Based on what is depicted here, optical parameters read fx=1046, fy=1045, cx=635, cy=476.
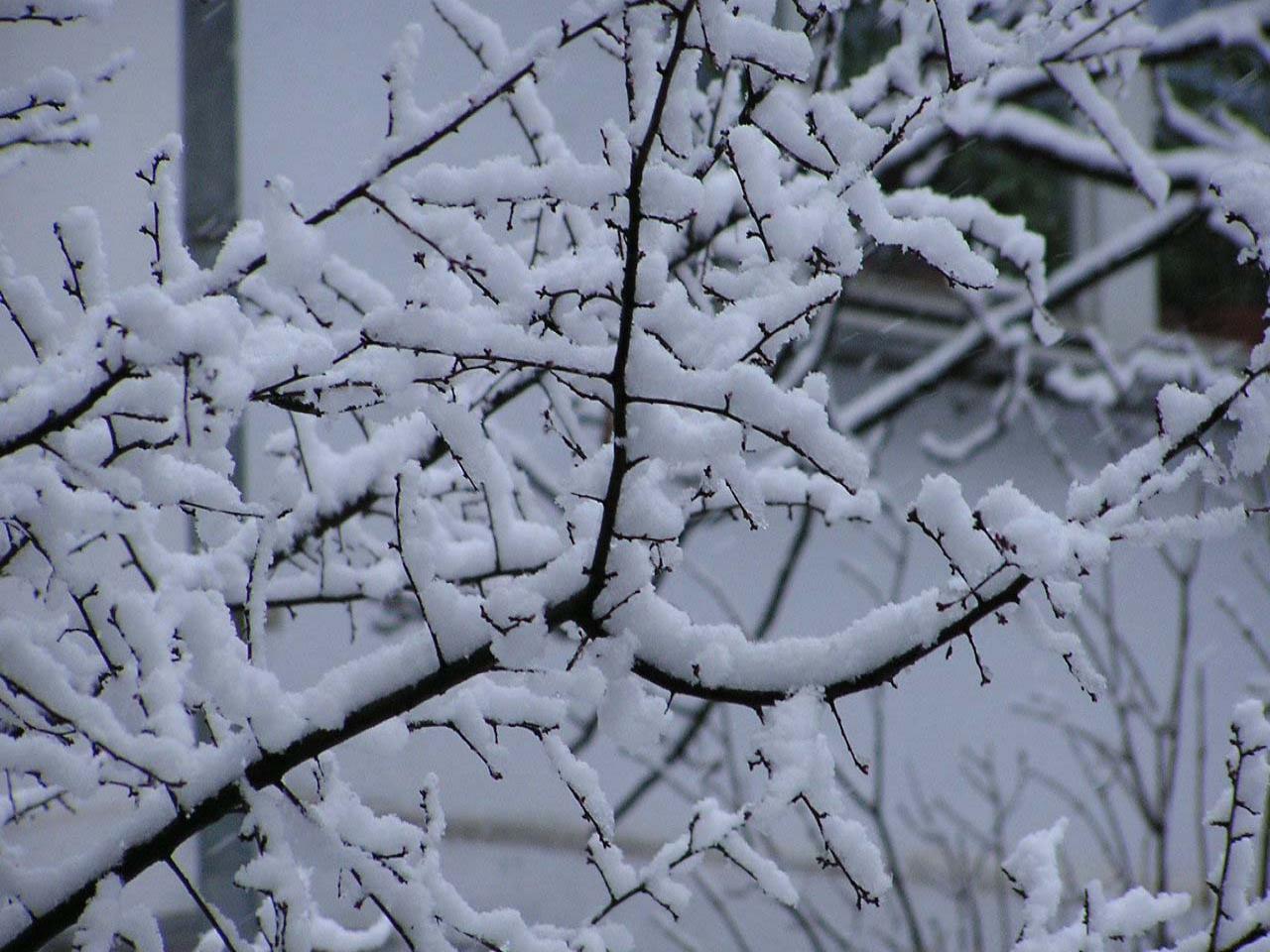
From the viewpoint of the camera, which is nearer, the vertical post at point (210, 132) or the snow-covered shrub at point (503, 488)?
the snow-covered shrub at point (503, 488)

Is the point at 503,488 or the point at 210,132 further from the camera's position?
the point at 210,132

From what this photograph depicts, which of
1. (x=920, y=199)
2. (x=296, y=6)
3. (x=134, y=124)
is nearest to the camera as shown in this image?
(x=920, y=199)

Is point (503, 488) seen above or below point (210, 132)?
below

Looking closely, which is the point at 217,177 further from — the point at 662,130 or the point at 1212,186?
the point at 1212,186

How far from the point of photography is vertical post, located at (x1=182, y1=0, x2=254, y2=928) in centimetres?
198

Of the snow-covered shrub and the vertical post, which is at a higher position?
the vertical post

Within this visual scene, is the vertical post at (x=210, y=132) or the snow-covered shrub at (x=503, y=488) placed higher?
the vertical post at (x=210, y=132)

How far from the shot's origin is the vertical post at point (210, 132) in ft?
6.51

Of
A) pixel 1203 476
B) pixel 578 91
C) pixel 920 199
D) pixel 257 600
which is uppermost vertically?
pixel 578 91

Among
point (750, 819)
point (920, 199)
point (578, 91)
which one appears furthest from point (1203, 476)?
point (578, 91)

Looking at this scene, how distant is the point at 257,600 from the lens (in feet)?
3.65

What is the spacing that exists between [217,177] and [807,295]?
150cm

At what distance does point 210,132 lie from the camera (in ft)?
6.55

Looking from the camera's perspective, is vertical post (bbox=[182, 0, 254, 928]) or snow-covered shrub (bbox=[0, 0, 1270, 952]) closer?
snow-covered shrub (bbox=[0, 0, 1270, 952])
